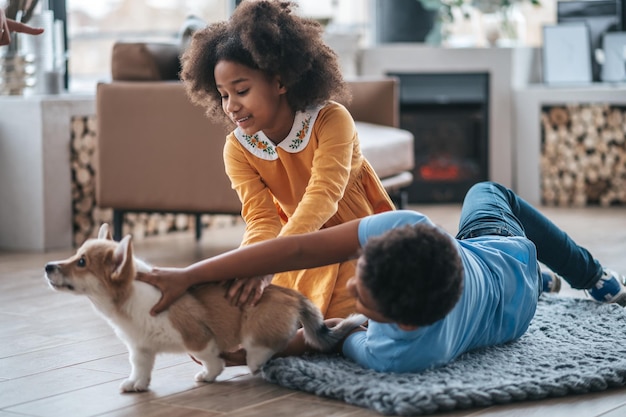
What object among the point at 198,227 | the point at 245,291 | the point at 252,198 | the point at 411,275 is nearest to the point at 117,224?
the point at 198,227

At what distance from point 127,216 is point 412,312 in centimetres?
274

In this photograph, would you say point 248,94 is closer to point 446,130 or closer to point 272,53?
point 272,53

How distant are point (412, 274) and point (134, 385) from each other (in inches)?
23.2

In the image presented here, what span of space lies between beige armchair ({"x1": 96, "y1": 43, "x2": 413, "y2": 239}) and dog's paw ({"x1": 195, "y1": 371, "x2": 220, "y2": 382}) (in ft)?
5.66

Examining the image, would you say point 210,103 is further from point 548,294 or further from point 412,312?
point 548,294

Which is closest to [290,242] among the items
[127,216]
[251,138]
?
[251,138]

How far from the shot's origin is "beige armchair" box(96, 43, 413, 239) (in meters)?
3.63

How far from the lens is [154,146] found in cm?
370

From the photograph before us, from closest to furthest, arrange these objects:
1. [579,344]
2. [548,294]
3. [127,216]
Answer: [579,344]
[548,294]
[127,216]

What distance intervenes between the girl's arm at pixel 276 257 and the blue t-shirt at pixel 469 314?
42 millimetres

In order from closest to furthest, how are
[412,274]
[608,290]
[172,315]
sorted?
[412,274] → [172,315] → [608,290]

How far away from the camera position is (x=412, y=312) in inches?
65.6

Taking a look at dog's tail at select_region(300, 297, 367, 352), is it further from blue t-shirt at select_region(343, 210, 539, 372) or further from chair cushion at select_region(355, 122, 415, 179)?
chair cushion at select_region(355, 122, 415, 179)

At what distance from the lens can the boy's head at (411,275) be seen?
64.5 inches
